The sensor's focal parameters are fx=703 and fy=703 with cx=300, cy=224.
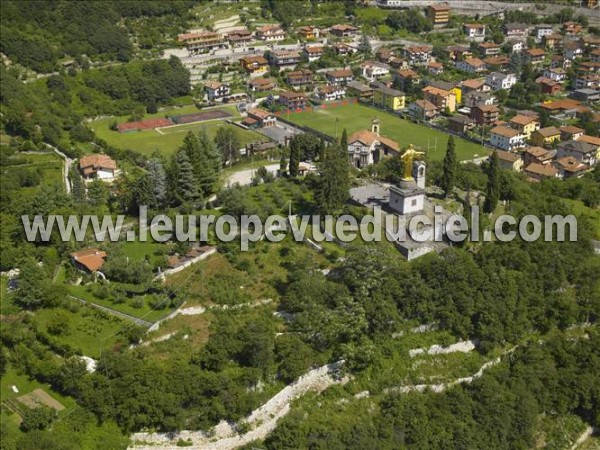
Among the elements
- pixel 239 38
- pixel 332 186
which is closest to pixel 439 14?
pixel 239 38

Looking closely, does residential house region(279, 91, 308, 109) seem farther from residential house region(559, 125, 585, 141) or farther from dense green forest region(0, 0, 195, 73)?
residential house region(559, 125, 585, 141)

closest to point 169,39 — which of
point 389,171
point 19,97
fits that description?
point 19,97

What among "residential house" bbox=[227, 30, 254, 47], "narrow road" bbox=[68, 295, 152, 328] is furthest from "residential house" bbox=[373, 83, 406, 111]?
"narrow road" bbox=[68, 295, 152, 328]

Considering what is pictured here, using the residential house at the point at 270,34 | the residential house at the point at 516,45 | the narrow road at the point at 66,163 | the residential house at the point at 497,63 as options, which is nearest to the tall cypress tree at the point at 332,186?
the narrow road at the point at 66,163

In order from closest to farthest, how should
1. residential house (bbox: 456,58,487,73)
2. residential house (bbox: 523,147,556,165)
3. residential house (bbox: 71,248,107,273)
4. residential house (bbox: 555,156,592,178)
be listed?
residential house (bbox: 71,248,107,273) → residential house (bbox: 555,156,592,178) → residential house (bbox: 523,147,556,165) → residential house (bbox: 456,58,487,73)

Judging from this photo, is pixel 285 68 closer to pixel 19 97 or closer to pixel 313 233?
pixel 19 97

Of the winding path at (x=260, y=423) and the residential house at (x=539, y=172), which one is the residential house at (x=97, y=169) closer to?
the winding path at (x=260, y=423)
